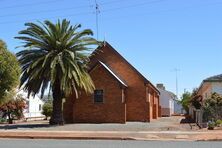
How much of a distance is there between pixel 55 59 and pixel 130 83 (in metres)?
10.4

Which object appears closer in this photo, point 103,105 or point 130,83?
point 103,105

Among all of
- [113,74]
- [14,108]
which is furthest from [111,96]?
[14,108]

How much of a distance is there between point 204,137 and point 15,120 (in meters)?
34.7

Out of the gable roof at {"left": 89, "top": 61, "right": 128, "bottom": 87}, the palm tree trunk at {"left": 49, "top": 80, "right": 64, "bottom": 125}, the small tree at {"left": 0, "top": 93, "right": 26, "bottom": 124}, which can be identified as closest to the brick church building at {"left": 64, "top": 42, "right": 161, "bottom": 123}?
the gable roof at {"left": 89, "top": 61, "right": 128, "bottom": 87}

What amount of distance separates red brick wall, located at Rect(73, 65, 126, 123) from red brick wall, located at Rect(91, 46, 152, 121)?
243cm

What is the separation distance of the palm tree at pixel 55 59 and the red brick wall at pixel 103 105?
3932 mm

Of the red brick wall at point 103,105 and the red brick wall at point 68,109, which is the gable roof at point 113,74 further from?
the red brick wall at point 68,109

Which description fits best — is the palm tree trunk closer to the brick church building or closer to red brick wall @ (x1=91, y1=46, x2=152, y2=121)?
the brick church building

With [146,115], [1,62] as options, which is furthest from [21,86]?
[146,115]

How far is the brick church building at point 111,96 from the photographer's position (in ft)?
138

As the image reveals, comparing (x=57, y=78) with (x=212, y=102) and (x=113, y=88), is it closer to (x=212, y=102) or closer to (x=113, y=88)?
(x=113, y=88)

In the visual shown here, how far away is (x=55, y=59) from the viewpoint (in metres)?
36.3

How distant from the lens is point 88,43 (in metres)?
38.5

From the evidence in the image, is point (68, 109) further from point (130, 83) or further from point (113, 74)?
point (130, 83)
